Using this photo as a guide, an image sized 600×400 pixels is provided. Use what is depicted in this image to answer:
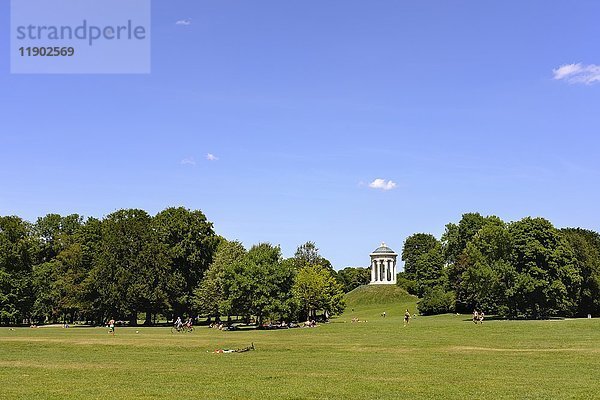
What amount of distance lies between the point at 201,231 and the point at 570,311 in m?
53.9

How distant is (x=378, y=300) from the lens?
140875 millimetres

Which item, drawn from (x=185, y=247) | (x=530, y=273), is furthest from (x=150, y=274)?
(x=530, y=273)

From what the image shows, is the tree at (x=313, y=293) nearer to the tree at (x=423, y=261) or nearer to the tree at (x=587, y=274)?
the tree at (x=423, y=261)

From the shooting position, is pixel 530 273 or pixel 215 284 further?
pixel 215 284

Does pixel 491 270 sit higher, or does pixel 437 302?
pixel 491 270

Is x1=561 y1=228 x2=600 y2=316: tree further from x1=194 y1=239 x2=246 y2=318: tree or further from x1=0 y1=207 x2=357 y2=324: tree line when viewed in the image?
x1=194 y1=239 x2=246 y2=318: tree

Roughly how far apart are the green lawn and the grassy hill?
7093 centimetres

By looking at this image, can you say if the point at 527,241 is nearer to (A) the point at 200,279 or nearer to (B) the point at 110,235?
(A) the point at 200,279

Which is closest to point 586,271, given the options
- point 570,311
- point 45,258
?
point 570,311

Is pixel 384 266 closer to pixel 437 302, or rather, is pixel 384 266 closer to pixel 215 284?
pixel 437 302

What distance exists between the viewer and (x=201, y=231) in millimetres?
93000

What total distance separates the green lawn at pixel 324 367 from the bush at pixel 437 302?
4731 centimetres

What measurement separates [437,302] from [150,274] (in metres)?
49.0

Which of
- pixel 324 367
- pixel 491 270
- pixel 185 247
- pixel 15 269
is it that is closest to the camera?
pixel 324 367
